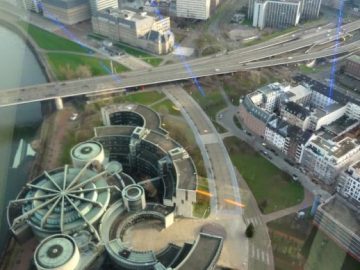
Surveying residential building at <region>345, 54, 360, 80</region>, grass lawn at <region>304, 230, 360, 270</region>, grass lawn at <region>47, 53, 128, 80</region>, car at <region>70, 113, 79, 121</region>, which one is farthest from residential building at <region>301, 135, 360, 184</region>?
grass lawn at <region>47, 53, 128, 80</region>

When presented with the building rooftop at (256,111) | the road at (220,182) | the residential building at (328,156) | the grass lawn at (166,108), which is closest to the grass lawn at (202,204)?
the road at (220,182)

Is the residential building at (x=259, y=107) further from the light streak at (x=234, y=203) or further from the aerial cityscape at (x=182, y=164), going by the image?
the light streak at (x=234, y=203)

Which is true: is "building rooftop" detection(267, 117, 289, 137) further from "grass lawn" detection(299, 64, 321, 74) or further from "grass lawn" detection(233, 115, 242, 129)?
"grass lawn" detection(299, 64, 321, 74)

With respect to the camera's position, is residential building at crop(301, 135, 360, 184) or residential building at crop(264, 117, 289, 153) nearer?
residential building at crop(301, 135, 360, 184)

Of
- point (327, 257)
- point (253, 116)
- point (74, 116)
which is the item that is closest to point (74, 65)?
point (74, 116)

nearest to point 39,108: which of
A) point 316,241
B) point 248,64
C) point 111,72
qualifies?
point 111,72

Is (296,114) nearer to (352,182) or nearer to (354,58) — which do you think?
(352,182)

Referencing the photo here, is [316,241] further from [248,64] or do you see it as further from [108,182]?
[248,64]
